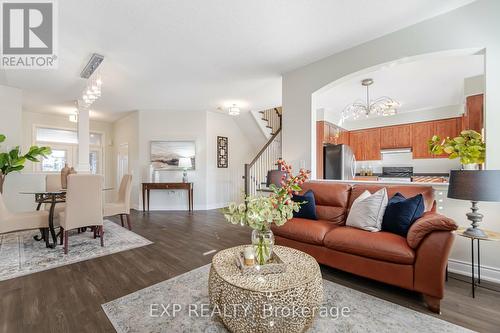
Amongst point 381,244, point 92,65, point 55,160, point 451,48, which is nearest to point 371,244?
point 381,244

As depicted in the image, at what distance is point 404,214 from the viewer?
2072 mm

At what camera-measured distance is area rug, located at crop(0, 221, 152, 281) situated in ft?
8.29

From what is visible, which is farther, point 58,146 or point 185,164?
point 58,146

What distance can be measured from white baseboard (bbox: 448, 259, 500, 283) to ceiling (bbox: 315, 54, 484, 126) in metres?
2.42

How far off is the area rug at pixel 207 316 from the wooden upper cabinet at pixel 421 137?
202 inches

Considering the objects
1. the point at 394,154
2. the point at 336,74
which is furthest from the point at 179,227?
the point at 394,154

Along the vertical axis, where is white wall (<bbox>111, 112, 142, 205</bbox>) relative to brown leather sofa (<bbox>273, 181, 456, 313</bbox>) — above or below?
above

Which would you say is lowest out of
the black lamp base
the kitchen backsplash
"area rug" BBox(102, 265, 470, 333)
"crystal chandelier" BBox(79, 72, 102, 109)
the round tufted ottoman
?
"area rug" BBox(102, 265, 470, 333)

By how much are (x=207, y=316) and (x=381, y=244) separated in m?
1.60

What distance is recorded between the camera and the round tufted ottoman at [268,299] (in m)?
1.23

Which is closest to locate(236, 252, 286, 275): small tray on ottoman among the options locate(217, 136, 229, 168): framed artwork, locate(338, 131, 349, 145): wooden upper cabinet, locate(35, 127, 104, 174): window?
locate(217, 136, 229, 168): framed artwork

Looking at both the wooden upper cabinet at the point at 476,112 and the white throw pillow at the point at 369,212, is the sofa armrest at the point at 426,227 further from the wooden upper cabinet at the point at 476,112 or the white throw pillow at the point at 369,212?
the wooden upper cabinet at the point at 476,112

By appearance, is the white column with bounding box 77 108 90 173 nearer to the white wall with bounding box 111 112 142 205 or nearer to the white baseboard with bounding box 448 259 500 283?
the white wall with bounding box 111 112 142 205

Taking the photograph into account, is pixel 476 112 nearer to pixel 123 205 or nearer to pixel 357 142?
pixel 357 142
